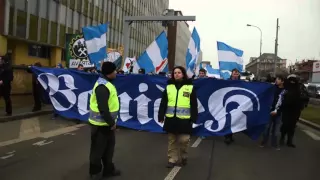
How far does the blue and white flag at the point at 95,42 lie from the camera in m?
12.6

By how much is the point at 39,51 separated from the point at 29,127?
20.4 metres

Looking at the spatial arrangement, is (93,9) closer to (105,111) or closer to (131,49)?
(131,49)

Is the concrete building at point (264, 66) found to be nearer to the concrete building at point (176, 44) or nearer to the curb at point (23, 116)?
the concrete building at point (176, 44)

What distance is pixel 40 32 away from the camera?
27781mm

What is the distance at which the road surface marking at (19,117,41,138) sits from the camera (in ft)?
31.4

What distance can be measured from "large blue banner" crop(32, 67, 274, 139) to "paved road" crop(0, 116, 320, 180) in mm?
491

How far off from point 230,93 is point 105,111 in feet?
16.0

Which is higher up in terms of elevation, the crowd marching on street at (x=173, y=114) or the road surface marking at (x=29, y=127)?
the crowd marching on street at (x=173, y=114)

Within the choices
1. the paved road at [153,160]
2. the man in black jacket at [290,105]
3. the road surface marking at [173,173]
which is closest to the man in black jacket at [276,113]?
the man in black jacket at [290,105]

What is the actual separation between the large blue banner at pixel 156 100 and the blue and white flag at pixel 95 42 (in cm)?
151

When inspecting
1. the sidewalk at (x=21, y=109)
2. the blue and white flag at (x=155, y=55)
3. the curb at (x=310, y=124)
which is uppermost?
the blue and white flag at (x=155, y=55)

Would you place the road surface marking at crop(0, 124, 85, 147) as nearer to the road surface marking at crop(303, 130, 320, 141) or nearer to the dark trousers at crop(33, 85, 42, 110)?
the dark trousers at crop(33, 85, 42, 110)

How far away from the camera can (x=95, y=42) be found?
12.7 metres

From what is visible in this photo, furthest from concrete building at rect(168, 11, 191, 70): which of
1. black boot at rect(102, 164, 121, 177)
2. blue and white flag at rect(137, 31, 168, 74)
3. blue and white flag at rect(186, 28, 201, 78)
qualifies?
black boot at rect(102, 164, 121, 177)
